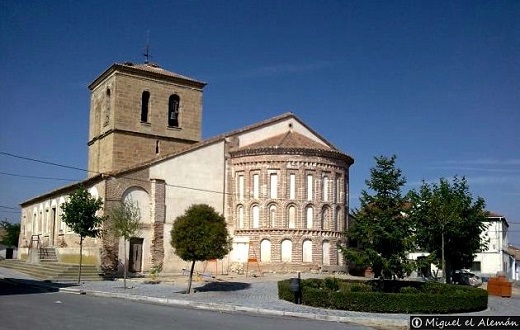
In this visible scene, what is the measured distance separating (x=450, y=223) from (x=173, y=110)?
73.8 feet

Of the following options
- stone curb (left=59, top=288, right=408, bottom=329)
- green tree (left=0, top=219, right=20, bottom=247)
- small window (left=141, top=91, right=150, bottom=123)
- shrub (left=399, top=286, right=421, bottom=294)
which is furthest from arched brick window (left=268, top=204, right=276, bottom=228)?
green tree (left=0, top=219, right=20, bottom=247)

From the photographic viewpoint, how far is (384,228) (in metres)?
22.2

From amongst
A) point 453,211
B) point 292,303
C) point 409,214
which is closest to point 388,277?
point 409,214

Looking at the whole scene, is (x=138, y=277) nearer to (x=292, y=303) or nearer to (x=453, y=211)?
Result: (x=292, y=303)

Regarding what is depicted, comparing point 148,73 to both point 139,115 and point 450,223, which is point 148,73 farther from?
point 450,223

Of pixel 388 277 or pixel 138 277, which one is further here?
pixel 138 277

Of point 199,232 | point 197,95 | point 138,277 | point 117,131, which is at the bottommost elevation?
point 138,277

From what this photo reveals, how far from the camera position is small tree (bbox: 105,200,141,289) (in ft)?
92.9

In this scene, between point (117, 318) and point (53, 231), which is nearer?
point (117, 318)

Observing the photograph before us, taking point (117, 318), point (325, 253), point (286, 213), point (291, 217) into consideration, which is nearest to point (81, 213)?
point (286, 213)

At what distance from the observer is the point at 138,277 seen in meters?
32.5

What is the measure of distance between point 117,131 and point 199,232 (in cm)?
1803

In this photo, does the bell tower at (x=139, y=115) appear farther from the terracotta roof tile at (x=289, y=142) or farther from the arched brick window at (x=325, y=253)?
the arched brick window at (x=325, y=253)

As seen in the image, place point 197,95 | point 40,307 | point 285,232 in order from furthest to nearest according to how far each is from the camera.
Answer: point 197,95 → point 285,232 → point 40,307
